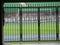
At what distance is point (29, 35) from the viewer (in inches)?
593

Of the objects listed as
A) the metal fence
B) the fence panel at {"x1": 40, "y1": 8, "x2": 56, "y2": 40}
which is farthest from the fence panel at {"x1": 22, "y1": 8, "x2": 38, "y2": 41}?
the fence panel at {"x1": 40, "y1": 8, "x2": 56, "y2": 40}

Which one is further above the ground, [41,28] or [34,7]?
[34,7]

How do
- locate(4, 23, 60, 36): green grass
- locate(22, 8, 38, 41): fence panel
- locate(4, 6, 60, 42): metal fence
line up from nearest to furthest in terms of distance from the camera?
Answer: 1. locate(4, 6, 60, 42): metal fence
2. locate(22, 8, 38, 41): fence panel
3. locate(4, 23, 60, 36): green grass

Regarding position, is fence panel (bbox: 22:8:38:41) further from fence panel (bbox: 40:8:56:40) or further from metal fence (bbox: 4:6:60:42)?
fence panel (bbox: 40:8:56:40)

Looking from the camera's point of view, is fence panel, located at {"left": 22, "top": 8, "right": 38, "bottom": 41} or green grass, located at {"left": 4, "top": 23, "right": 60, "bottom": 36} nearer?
fence panel, located at {"left": 22, "top": 8, "right": 38, "bottom": 41}

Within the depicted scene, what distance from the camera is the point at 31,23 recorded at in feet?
48.8

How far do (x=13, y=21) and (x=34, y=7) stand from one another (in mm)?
1885

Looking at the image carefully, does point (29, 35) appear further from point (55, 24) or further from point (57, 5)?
point (57, 5)

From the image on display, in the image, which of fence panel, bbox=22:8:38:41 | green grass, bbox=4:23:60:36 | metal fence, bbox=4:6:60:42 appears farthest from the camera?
green grass, bbox=4:23:60:36

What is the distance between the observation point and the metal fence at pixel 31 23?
1435 cm

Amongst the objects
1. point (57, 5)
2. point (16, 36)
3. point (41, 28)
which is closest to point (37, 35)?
point (41, 28)

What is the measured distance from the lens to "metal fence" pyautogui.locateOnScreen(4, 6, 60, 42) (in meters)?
14.4

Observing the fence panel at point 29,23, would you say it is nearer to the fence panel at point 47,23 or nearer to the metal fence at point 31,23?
the metal fence at point 31,23

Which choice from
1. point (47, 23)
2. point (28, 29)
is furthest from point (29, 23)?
point (47, 23)
